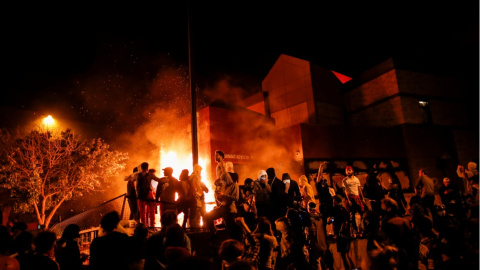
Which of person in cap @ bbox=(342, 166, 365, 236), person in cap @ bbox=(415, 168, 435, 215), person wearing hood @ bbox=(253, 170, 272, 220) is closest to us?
person wearing hood @ bbox=(253, 170, 272, 220)

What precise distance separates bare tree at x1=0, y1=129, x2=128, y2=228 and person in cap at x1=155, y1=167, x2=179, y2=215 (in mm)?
11744

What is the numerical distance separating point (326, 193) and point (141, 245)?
17.6 ft

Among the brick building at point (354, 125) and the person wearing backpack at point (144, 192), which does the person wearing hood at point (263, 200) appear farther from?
the brick building at point (354, 125)

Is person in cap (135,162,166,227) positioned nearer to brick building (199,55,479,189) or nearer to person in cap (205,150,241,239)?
person in cap (205,150,241,239)

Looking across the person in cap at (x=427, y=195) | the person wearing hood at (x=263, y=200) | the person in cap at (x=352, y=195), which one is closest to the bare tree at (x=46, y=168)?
the person wearing hood at (x=263, y=200)

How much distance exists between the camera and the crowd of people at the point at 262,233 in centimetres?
341

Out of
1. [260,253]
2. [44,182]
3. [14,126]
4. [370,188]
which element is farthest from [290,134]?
[14,126]

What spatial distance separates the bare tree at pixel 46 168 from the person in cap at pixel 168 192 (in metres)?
11.7

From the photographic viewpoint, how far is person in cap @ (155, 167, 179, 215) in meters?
6.91

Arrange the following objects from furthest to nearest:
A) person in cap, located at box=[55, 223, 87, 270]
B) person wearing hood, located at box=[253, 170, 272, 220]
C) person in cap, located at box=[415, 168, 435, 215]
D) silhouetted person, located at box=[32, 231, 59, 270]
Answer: person in cap, located at box=[415, 168, 435, 215] < person wearing hood, located at box=[253, 170, 272, 220] < person in cap, located at box=[55, 223, 87, 270] < silhouetted person, located at box=[32, 231, 59, 270]

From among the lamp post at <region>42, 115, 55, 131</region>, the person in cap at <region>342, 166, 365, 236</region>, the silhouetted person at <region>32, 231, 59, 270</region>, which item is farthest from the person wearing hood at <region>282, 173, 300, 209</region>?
the lamp post at <region>42, 115, 55, 131</region>

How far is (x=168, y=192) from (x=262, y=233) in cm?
294

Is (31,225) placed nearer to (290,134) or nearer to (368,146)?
(290,134)

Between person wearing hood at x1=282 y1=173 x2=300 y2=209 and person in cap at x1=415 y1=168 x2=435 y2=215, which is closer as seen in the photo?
person wearing hood at x1=282 y1=173 x2=300 y2=209
